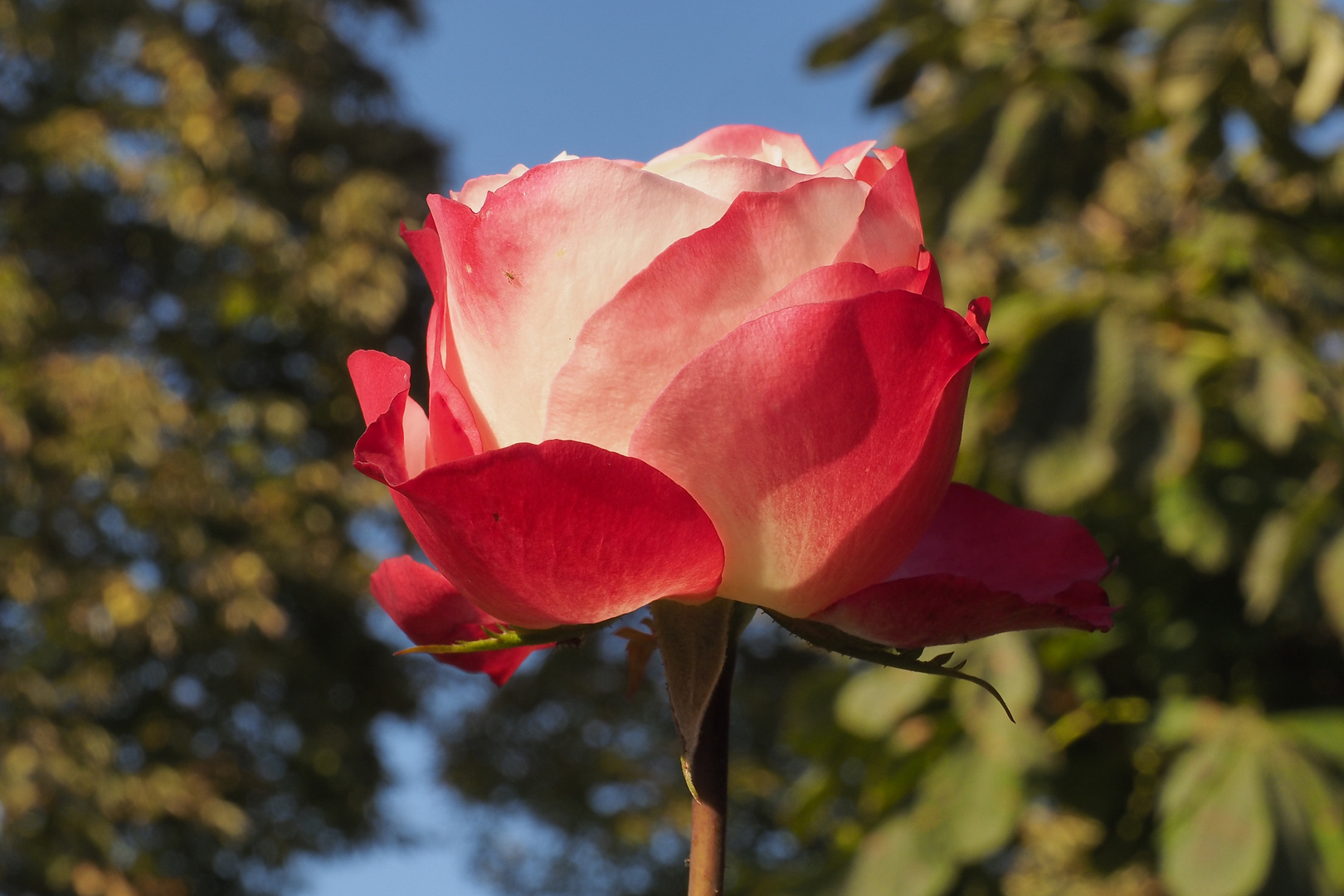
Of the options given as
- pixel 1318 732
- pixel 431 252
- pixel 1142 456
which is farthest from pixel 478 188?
pixel 1318 732

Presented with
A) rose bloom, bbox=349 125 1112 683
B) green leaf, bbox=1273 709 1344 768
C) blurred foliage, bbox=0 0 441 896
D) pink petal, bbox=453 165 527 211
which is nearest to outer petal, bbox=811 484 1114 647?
rose bloom, bbox=349 125 1112 683

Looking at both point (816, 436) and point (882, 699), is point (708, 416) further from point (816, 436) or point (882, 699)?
point (882, 699)

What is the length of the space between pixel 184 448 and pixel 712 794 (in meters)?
4.77

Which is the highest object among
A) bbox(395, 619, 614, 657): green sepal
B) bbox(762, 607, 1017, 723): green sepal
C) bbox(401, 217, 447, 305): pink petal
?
bbox(401, 217, 447, 305): pink petal

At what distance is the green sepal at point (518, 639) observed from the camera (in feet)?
0.67

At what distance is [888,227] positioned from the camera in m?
0.20

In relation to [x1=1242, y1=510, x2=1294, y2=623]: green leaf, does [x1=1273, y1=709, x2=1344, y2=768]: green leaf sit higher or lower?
lower

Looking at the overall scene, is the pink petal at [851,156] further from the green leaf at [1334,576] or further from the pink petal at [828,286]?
the green leaf at [1334,576]

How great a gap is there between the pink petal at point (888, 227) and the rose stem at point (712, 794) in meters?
0.07

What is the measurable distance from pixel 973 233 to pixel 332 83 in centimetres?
524

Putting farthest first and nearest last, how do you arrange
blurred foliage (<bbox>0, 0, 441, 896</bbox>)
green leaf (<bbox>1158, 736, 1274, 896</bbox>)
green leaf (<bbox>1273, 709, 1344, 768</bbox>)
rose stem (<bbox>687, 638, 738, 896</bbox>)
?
blurred foliage (<bbox>0, 0, 441, 896</bbox>), green leaf (<bbox>1273, 709, 1344, 768</bbox>), green leaf (<bbox>1158, 736, 1274, 896</bbox>), rose stem (<bbox>687, 638, 738, 896</bbox>)

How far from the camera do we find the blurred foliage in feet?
14.4

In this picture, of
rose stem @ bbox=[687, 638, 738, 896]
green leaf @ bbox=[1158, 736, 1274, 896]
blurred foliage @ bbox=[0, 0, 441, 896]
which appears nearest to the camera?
rose stem @ bbox=[687, 638, 738, 896]

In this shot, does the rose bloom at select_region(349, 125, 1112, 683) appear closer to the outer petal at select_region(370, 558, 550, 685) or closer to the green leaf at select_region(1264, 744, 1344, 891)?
the outer petal at select_region(370, 558, 550, 685)
